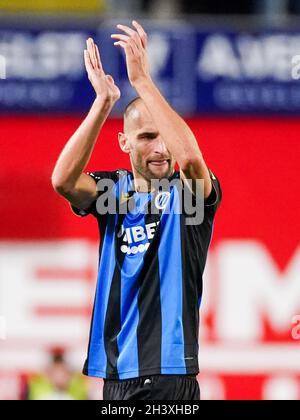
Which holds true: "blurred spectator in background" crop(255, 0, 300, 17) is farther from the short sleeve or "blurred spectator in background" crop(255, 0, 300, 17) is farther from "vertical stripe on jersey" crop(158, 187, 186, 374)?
"vertical stripe on jersey" crop(158, 187, 186, 374)

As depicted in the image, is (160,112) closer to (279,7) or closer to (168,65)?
(168,65)

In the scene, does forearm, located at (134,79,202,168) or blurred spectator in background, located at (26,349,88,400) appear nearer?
forearm, located at (134,79,202,168)

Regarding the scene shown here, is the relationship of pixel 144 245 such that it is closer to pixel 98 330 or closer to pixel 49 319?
pixel 98 330

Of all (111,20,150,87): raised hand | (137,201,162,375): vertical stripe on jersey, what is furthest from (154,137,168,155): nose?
(137,201,162,375): vertical stripe on jersey

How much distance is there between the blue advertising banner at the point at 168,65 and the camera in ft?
20.4

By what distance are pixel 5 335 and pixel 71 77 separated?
5.21 ft

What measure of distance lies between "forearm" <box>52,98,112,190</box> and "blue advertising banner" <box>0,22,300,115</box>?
7.20 ft

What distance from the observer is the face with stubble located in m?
4.09

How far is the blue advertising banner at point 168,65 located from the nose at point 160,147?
2.11 m

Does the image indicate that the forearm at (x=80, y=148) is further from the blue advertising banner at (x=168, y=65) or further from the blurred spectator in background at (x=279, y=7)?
the blurred spectator in background at (x=279, y=7)

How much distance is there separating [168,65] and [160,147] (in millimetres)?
2252

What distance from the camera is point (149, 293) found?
3941 mm

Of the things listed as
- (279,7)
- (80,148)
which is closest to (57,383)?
(80,148)
